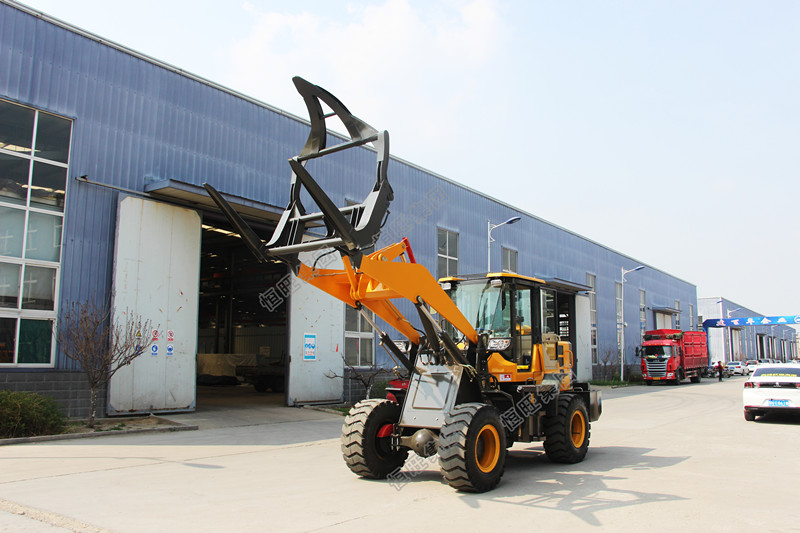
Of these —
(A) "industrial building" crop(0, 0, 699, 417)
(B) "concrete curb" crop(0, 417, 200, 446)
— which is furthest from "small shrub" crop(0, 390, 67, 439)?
(A) "industrial building" crop(0, 0, 699, 417)

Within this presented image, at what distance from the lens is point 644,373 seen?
4094cm

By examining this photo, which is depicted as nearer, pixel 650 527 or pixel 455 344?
pixel 650 527

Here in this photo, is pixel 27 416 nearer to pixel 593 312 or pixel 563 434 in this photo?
pixel 563 434

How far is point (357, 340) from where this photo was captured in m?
22.1

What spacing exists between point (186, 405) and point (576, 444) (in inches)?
424

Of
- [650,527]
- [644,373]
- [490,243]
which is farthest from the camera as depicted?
[644,373]

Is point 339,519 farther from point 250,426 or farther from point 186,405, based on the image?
point 186,405

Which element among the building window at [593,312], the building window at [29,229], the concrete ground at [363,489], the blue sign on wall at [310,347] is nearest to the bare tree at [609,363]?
the building window at [593,312]

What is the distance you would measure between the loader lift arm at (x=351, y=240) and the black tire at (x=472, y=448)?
101 centimetres

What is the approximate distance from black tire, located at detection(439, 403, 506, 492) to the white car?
11253 millimetres

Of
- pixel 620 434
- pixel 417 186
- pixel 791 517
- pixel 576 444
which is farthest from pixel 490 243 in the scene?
pixel 791 517

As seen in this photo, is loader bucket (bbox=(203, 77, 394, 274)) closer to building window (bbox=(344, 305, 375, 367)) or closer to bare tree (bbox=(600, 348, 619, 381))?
building window (bbox=(344, 305, 375, 367))

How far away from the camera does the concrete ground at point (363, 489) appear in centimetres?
624

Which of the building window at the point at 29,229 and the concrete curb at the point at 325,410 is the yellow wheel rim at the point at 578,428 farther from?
the building window at the point at 29,229
